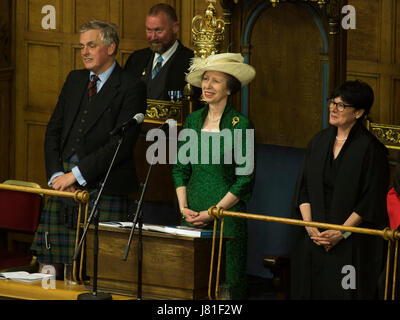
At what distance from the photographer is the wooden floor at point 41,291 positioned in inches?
236

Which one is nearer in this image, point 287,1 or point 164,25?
point 287,1

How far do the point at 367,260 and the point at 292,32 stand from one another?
2.22 meters

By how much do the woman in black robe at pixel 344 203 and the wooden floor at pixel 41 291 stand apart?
123 cm

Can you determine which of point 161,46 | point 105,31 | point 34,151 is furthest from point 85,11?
point 105,31

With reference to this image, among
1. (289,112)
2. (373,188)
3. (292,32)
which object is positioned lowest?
(373,188)

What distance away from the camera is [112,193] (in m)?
6.92

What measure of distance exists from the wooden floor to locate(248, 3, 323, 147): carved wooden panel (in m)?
2.40

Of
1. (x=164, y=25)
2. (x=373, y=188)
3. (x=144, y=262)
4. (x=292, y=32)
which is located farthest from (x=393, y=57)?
(x=144, y=262)

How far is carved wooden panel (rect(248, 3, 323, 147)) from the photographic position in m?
7.64

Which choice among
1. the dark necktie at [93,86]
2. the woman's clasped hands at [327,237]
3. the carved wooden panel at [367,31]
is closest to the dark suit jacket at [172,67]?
the dark necktie at [93,86]

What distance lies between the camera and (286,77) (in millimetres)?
7812

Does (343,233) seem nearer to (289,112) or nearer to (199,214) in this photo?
(199,214)
